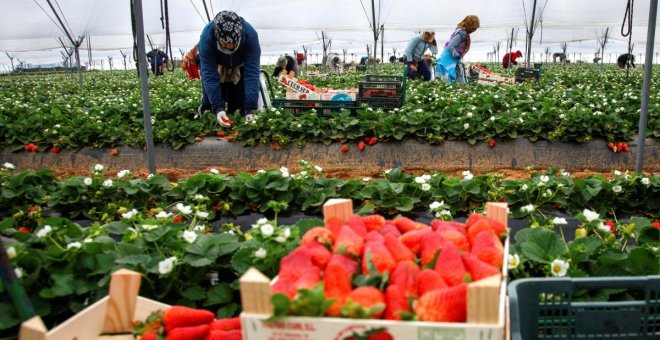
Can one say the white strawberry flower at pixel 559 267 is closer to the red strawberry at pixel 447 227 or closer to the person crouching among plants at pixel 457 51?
the red strawberry at pixel 447 227

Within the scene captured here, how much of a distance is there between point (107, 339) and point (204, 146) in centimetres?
481

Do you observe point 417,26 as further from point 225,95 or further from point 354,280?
point 354,280

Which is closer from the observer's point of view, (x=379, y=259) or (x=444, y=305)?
(x=444, y=305)

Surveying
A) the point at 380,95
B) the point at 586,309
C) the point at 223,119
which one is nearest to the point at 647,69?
the point at 586,309

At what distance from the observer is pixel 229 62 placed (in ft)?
19.2

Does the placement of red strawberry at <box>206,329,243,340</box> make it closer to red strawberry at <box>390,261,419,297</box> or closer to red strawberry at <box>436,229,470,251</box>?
red strawberry at <box>390,261,419,297</box>

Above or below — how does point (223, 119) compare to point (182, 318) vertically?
above

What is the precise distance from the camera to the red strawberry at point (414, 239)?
1.60m

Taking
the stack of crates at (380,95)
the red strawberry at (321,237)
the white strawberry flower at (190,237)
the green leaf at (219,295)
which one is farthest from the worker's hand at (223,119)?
the red strawberry at (321,237)

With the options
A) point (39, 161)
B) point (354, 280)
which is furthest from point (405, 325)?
point (39, 161)

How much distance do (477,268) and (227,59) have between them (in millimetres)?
4814

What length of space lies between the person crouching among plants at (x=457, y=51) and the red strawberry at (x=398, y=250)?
9.37 meters

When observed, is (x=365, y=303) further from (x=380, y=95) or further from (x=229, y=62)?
(x=380, y=95)

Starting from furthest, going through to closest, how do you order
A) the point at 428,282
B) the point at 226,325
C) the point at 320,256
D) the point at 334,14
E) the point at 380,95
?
the point at 334,14
the point at 380,95
the point at 226,325
the point at 320,256
the point at 428,282
